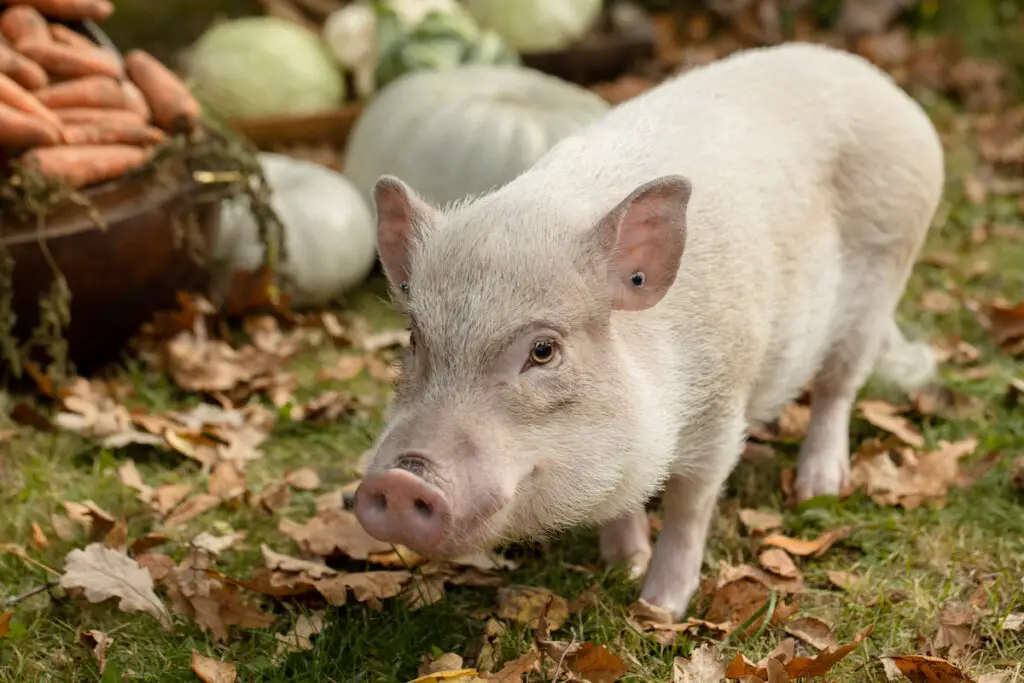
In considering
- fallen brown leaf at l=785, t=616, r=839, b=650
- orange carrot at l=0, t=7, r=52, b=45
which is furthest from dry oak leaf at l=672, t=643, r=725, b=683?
orange carrot at l=0, t=7, r=52, b=45

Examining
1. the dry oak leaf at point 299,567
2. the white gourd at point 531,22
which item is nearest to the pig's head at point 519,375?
the dry oak leaf at point 299,567

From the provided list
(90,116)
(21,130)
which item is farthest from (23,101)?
(90,116)

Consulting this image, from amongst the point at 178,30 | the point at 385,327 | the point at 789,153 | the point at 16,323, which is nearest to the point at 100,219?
the point at 16,323

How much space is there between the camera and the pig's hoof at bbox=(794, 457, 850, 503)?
11.4 ft

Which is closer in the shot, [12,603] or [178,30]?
[12,603]

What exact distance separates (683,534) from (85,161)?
93.6 inches

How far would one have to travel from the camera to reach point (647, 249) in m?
2.56

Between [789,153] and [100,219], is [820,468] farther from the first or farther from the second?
[100,219]

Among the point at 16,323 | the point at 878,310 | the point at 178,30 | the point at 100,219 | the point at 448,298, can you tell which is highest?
the point at 448,298

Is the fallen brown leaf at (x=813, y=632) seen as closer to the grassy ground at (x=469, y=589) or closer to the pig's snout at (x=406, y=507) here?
the grassy ground at (x=469, y=589)

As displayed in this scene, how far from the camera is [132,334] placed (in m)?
4.43

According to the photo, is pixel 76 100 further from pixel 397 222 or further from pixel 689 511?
pixel 689 511

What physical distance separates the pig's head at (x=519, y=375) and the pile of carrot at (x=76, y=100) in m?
1.88

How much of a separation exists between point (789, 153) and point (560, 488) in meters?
1.21
